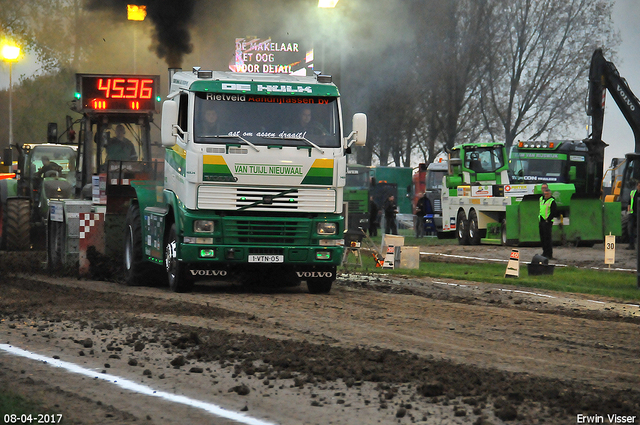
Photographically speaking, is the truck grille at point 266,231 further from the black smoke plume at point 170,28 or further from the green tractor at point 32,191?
the black smoke plume at point 170,28

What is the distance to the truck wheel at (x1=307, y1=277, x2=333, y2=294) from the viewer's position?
13.8 m

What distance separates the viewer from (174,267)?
1340 centimetres

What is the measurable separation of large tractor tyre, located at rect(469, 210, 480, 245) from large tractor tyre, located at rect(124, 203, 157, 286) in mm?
15888

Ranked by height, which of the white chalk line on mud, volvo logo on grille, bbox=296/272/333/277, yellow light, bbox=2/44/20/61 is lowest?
the white chalk line on mud

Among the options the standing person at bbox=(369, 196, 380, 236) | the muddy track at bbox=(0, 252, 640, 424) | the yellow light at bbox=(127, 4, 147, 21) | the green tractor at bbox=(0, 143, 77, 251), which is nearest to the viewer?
the muddy track at bbox=(0, 252, 640, 424)

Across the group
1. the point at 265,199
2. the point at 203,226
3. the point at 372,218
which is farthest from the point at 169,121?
the point at 372,218

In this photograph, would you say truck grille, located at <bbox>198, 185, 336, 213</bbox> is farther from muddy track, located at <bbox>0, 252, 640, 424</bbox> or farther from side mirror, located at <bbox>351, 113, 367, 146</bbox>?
muddy track, located at <bbox>0, 252, 640, 424</bbox>

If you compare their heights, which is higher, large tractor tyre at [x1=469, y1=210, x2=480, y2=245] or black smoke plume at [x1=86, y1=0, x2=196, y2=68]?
black smoke plume at [x1=86, y1=0, x2=196, y2=68]

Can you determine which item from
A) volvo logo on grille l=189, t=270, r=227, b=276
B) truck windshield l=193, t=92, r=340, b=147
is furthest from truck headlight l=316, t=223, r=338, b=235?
volvo logo on grille l=189, t=270, r=227, b=276

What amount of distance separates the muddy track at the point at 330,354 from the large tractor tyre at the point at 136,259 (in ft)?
4.84

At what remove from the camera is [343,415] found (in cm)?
588

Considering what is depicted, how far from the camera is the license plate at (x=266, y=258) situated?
12875 mm

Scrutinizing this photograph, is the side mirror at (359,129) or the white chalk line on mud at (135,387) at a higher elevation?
the side mirror at (359,129)

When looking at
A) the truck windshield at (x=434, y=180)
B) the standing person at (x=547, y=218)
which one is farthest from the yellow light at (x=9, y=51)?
the standing person at (x=547, y=218)
